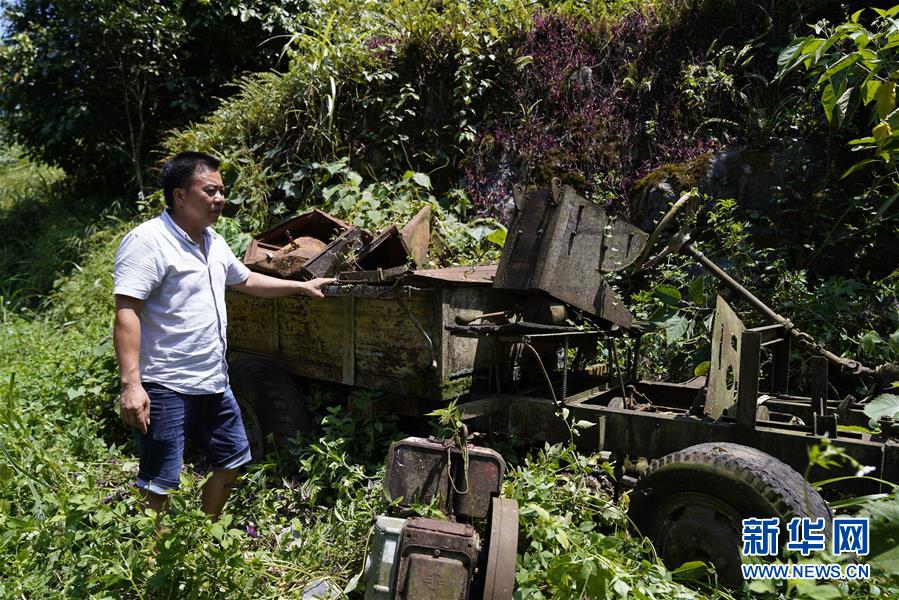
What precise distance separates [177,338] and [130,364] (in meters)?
0.26

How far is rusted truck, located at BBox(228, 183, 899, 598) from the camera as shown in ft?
8.83

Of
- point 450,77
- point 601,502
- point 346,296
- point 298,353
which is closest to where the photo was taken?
point 601,502

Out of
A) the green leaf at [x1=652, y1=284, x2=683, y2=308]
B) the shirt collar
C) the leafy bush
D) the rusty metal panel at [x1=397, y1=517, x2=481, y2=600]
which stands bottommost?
the rusty metal panel at [x1=397, y1=517, x2=481, y2=600]

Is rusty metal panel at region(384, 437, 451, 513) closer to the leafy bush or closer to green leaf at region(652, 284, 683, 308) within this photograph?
green leaf at region(652, 284, 683, 308)

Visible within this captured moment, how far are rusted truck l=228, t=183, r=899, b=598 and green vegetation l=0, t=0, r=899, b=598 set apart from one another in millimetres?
231

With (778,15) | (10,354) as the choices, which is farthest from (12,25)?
(778,15)

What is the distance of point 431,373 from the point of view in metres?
3.55

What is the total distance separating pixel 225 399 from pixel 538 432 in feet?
5.50

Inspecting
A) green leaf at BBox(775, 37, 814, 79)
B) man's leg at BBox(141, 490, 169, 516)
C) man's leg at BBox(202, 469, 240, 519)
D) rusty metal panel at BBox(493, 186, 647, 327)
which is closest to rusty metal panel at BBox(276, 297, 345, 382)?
man's leg at BBox(202, 469, 240, 519)

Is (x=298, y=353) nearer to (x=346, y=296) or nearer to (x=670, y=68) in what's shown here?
(x=346, y=296)

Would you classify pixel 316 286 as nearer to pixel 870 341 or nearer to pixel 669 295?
pixel 669 295

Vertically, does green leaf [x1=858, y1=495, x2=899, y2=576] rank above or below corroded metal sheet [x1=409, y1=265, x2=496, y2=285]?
below

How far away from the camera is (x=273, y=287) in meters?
3.70

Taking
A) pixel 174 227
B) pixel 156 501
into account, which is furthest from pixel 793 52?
pixel 156 501
